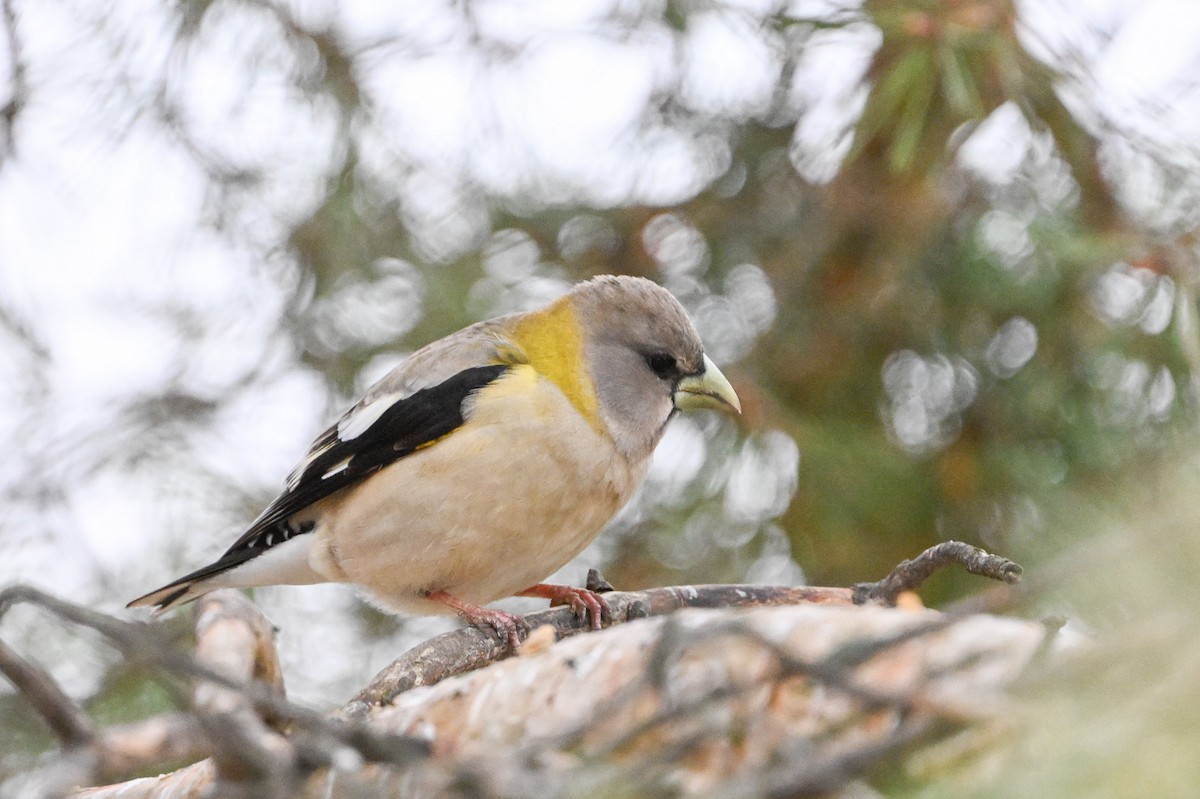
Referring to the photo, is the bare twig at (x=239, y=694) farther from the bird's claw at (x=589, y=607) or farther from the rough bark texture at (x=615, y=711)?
the bird's claw at (x=589, y=607)

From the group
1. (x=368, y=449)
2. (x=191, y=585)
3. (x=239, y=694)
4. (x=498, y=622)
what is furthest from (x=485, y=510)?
(x=239, y=694)

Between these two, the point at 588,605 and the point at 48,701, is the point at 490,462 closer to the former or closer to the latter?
the point at 588,605

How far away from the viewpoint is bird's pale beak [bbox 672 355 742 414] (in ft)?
12.1

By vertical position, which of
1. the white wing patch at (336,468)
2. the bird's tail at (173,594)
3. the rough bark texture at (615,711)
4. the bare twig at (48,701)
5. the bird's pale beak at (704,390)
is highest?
the bare twig at (48,701)

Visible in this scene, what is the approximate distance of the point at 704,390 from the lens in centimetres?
371

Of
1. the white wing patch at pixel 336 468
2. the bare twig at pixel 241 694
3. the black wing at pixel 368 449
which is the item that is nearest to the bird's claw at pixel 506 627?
the black wing at pixel 368 449

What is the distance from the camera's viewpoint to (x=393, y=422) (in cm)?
353

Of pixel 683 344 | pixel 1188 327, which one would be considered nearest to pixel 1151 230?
pixel 1188 327

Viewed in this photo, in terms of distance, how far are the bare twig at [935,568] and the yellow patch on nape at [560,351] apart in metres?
1.06

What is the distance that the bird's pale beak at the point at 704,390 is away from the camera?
3684mm

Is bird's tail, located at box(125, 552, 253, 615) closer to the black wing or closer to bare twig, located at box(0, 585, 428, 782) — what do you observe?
the black wing

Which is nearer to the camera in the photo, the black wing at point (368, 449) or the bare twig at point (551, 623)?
the bare twig at point (551, 623)

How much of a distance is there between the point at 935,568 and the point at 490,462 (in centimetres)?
125

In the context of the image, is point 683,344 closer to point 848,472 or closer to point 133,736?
point 848,472
